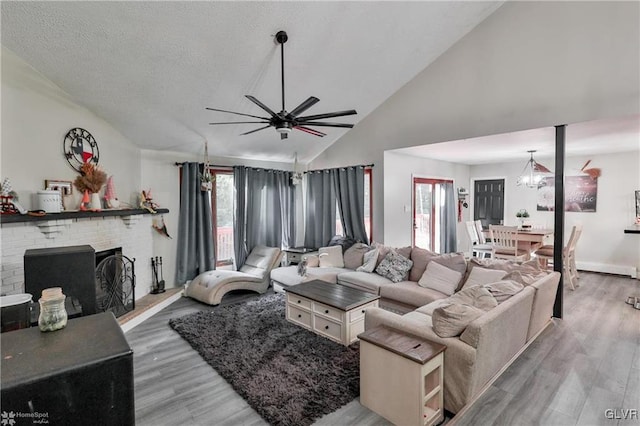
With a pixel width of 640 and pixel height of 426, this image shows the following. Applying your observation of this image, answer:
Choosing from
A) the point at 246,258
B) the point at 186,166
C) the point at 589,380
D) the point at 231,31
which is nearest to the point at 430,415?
the point at 589,380

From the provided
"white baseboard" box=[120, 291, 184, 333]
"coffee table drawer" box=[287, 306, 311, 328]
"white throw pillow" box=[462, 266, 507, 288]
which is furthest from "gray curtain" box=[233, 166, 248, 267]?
"white throw pillow" box=[462, 266, 507, 288]

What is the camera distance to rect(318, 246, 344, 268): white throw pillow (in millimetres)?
5270

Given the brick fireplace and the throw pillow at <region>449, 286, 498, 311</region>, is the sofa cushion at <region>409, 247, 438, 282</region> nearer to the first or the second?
the throw pillow at <region>449, 286, 498, 311</region>

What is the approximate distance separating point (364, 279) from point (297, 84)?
2717 mm

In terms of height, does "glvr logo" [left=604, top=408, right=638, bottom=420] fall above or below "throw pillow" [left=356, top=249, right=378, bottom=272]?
below

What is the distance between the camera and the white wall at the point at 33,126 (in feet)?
9.30

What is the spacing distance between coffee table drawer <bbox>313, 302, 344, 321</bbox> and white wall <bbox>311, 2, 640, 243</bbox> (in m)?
2.91

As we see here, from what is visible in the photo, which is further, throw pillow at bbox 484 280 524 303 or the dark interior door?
the dark interior door

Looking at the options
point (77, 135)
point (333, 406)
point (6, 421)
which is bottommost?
point (333, 406)

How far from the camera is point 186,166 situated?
16.8 ft

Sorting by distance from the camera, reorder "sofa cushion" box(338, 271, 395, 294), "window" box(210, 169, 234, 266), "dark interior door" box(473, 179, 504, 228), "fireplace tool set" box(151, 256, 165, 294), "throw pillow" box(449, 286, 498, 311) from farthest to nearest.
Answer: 1. "dark interior door" box(473, 179, 504, 228)
2. "window" box(210, 169, 234, 266)
3. "fireplace tool set" box(151, 256, 165, 294)
4. "sofa cushion" box(338, 271, 395, 294)
5. "throw pillow" box(449, 286, 498, 311)

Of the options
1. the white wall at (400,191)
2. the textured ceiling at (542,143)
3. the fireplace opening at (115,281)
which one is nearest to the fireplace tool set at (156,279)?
the fireplace opening at (115,281)

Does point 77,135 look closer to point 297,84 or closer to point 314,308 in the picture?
point 297,84

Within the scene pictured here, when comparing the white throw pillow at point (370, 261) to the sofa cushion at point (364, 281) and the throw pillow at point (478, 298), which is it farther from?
the throw pillow at point (478, 298)
